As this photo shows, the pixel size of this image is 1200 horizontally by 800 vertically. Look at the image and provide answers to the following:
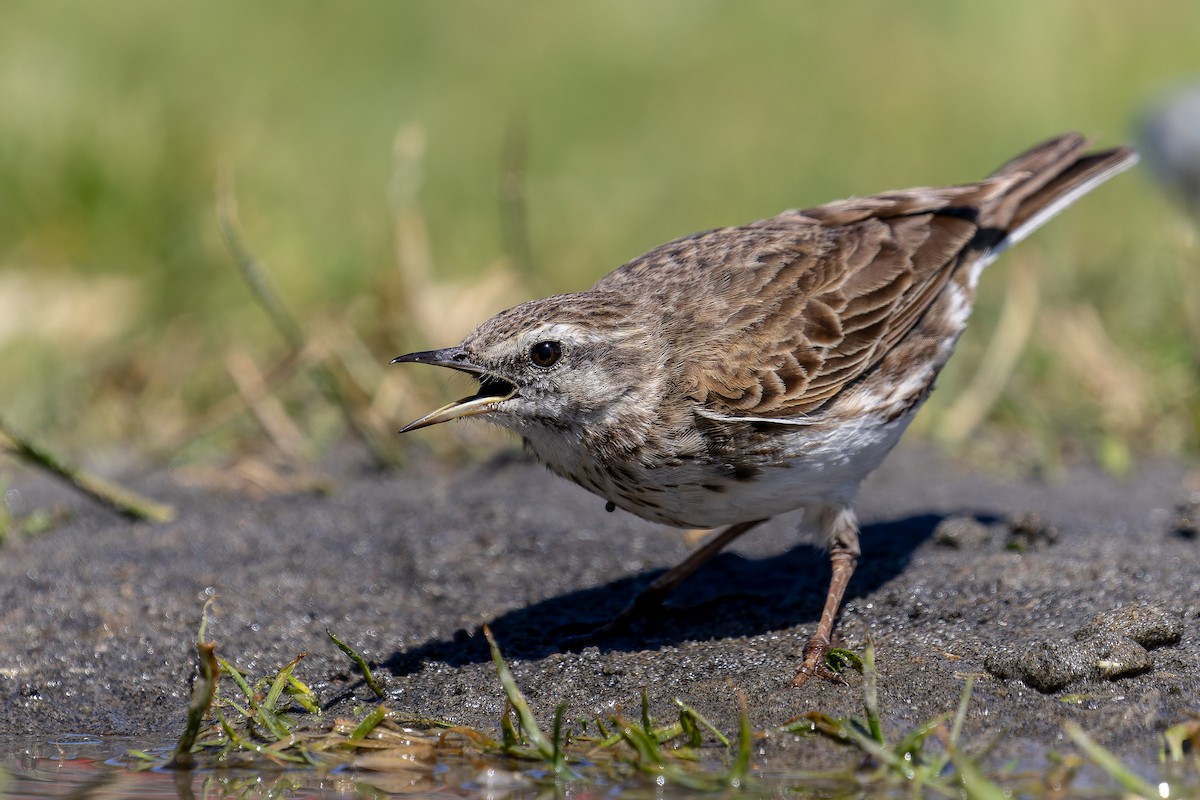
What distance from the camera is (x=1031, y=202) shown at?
6.64 m

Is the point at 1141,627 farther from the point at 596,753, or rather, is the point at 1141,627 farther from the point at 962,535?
the point at 596,753

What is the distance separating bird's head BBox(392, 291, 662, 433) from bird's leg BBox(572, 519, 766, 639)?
740 mm

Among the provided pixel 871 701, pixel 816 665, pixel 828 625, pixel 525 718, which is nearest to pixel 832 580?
pixel 828 625

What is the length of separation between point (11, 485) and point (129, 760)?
3.18 metres

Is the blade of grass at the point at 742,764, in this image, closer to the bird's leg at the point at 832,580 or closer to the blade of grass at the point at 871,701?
the blade of grass at the point at 871,701

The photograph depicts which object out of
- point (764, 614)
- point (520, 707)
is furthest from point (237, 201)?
point (520, 707)

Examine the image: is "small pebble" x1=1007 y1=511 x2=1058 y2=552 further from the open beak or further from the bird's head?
the open beak

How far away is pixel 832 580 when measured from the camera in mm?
5297

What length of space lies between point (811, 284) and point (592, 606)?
1.49 metres

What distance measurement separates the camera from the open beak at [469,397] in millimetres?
5012

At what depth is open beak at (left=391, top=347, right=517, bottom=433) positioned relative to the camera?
5.01m

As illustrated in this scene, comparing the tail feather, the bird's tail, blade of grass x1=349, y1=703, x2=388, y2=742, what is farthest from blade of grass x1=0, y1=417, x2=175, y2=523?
the bird's tail

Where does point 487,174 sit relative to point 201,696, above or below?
above

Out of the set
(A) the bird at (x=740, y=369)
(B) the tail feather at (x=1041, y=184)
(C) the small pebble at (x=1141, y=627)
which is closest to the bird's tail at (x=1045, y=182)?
(B) the tail feather at (x=1041, y=184)
